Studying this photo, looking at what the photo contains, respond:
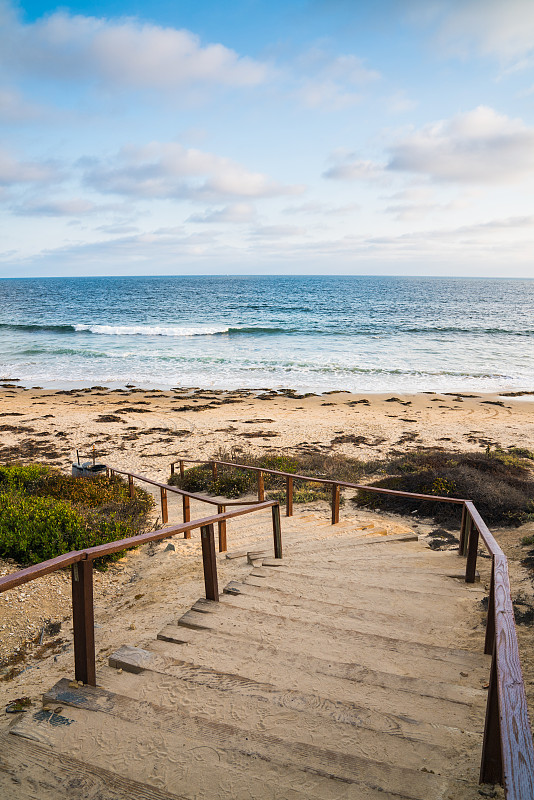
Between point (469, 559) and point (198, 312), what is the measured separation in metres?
65.8

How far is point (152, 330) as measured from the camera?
49.4 m

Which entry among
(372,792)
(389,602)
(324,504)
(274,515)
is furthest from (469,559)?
(324,504)

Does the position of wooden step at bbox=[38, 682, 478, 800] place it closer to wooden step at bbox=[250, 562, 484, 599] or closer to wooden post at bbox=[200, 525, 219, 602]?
wooden post at bbox=[200, 525, 219, 602]

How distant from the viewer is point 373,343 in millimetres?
41375

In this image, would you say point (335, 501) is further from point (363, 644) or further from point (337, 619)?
point (363, 644)

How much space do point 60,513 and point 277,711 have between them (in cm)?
563

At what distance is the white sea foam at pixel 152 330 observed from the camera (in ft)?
157

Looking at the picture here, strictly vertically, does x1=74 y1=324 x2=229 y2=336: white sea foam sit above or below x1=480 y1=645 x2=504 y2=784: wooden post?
above

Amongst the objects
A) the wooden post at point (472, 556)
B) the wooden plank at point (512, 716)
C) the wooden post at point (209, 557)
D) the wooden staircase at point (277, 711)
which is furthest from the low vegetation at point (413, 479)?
the wooden plank at point (512, 716)

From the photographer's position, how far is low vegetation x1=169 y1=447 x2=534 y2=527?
30.5 ft

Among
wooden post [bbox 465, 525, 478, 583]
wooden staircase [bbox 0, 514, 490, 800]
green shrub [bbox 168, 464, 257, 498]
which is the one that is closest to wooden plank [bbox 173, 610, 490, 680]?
wooden staircase [bbox 0, 514, 490, 800]

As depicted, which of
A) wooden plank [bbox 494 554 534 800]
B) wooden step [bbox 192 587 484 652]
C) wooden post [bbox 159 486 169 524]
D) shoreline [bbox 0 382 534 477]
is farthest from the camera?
shoreline [bbox 0 382 534 477]

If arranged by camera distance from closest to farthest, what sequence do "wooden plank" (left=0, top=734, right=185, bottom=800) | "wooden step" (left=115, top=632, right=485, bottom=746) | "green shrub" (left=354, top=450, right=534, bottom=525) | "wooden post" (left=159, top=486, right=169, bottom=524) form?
1. "wooden plank" (left=0, top=734, right=185, bottom=800)
2. "wooden step" (left=115, top=632, right=485, bottom=746)
3. "green shrub" (left=354, top=450, right=534, bottom=525)
4. "wooden post" (left=159, top=486, right=169, bottom=524)

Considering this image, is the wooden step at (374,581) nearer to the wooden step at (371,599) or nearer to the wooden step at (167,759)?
the wooden step at (371,599)
